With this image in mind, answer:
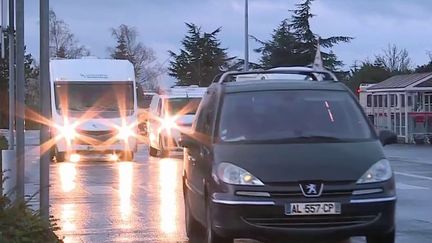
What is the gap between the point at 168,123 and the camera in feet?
101

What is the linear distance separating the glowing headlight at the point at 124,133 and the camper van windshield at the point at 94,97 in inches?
21.6

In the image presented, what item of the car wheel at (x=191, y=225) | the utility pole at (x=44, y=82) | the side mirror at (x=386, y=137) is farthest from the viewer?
the car wheel at (x=191, y=225)

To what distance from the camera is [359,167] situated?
8352 millimetres

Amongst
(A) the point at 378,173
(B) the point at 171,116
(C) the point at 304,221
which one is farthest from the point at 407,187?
(B) the point at 171,116

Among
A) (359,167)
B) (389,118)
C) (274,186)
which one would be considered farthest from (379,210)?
(389,118)

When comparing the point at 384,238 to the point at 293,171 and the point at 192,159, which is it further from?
the point at 192,159

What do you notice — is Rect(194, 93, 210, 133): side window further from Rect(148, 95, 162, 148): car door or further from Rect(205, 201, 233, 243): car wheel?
Rect(148, 95, 162, 148): car door

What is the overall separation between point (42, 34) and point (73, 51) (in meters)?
80.1

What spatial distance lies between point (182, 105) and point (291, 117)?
2195 cm

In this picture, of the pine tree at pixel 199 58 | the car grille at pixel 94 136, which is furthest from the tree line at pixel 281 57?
the car grille at pixel 94 136

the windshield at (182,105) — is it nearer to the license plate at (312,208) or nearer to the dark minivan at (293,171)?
the dark minivan at (293,171)

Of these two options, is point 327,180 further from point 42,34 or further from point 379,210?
point 42,34

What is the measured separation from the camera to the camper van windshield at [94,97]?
26172 mm

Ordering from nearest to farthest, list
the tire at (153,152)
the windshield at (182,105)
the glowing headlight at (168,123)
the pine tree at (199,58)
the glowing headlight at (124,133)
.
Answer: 1. the glowing headlight at (124,133)
2. the glowing headlight at (168,123)
3. the windshield at (182,105)
4. the tire at (153,152)
5. the pine tree at (199,58)
